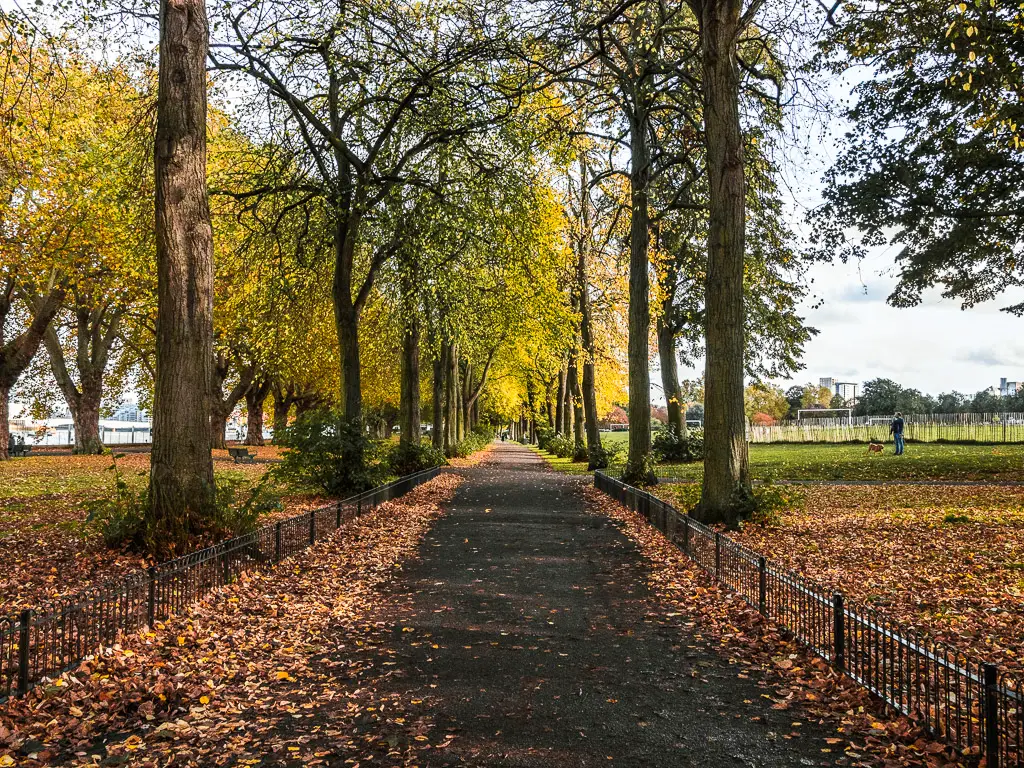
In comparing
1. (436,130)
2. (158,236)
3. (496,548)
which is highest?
(436,130)

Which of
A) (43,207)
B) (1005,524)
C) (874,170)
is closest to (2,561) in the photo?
(1005,524)

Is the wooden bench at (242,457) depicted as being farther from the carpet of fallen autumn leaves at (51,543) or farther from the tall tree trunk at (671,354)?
the tall tree trunk at (671,354)

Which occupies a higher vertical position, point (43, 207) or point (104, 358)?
point (43, 207)

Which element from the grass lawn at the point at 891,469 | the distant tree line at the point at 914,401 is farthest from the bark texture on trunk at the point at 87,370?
the distant tree line at the point at 914,401

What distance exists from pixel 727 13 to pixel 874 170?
954 centimetres

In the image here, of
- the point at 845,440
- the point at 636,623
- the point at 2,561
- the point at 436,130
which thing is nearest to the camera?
the point at 636,623

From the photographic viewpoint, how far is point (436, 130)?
15539mm

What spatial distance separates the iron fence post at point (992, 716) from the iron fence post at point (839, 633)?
168cm

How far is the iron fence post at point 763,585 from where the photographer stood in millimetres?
7355

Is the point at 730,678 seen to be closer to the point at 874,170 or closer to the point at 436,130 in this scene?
the point at 436,130

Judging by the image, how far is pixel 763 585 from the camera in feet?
24.1

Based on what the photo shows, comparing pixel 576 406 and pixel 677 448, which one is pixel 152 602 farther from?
pixel 576 406

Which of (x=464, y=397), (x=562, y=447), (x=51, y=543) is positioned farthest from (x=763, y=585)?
(x=464, y=397)

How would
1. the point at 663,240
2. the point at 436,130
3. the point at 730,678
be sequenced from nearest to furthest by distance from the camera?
the point at 730,678 → the point at 436,130 → the point at 663,240
